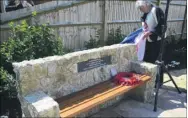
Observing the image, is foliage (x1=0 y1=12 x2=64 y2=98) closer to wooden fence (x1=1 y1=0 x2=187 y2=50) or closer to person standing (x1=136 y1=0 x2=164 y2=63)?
wooden fence (x1=1 y1=0 x2=187 y2=50)

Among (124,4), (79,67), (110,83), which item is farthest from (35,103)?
(124,4)

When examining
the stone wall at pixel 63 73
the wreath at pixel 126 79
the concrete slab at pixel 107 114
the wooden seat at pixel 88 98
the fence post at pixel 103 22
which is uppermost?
the fence post at pixel 103 22

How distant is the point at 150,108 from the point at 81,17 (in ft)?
9.98

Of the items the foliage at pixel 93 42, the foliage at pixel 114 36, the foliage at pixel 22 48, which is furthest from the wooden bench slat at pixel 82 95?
the foliage at pixel 114 36

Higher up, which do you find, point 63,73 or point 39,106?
point 63,73

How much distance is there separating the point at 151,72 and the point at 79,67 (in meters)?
1.41

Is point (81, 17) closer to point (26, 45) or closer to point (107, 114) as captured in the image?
point (26, 45)

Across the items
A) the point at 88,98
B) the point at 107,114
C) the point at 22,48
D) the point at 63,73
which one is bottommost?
the point at 107,114

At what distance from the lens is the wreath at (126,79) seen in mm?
4277

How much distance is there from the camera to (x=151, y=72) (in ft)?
15.3

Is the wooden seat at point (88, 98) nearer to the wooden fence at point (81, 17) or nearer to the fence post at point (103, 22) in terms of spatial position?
the wooden fence at point (81, 17)

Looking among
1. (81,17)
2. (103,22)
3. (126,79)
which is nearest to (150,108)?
(126,79)

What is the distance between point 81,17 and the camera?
6621 millimetres

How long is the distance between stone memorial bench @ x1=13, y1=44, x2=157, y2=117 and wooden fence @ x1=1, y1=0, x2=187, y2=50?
75.6 inches
